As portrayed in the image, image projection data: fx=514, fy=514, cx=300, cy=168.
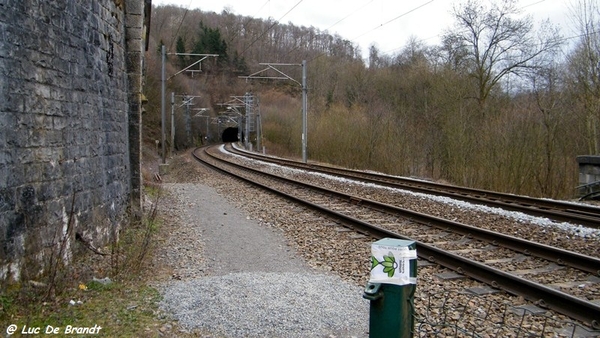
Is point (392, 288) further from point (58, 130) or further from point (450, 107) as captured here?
point (450, 107)

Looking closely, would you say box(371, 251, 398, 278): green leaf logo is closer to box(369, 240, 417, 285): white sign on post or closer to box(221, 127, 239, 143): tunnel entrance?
box(369, 240, 417, 285): white sign on post

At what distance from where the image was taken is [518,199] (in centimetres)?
1352

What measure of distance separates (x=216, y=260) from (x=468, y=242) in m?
4.15

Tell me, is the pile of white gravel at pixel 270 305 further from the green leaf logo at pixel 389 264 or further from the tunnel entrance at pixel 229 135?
the tunnel entrance at pixel 229 135

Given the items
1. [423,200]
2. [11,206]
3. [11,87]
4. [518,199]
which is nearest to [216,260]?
[11,206]

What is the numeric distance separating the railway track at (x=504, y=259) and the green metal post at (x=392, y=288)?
2564 millimetres

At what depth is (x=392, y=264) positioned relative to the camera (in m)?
3.25

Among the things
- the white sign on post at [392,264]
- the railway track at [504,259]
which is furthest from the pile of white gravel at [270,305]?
the railway track at [504,259]

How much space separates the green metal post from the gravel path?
1.40 meters

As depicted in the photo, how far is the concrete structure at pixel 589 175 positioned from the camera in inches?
579

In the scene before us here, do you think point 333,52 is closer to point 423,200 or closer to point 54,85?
point 423,200

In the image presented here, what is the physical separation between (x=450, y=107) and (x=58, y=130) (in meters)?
23.1

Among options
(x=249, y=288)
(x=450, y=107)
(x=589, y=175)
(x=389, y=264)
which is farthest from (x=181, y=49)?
(x=389, y=264)

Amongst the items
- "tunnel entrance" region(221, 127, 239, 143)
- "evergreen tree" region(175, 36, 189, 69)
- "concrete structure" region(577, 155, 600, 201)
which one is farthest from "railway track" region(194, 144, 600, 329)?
"tunnel entrance" region(221, 127, 239, 143)
